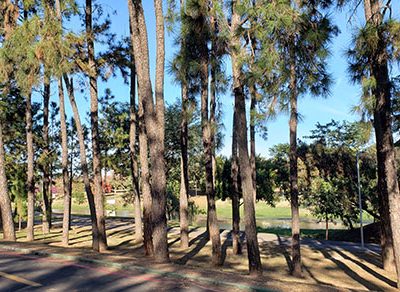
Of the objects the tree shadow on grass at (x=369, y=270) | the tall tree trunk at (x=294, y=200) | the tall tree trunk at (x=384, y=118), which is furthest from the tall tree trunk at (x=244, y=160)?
the tree shadow on grass at (x=369, y=270)

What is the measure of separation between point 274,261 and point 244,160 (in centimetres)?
616

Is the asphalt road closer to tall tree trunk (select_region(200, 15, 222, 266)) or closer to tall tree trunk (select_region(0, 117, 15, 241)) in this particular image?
tall tree trunk (select_region(200, 15, 222, 266))

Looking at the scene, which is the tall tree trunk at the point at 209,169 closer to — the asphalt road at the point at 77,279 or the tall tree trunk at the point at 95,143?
the tall tree trunk at the point at 95,143

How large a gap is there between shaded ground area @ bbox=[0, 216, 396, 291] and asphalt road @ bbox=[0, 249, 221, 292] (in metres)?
0.60

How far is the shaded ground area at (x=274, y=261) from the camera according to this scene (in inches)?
314

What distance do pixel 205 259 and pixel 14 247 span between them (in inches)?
276

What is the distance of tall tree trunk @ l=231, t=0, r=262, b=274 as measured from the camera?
10484mm

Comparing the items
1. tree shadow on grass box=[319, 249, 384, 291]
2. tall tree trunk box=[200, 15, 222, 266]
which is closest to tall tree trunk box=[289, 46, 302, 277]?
tree shadow on grass box=[319, 249, 384, 291]

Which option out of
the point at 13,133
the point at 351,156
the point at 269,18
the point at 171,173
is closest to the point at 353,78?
the point at 269,18

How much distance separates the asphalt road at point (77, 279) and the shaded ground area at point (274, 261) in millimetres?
604

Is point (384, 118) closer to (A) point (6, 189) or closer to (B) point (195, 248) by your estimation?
(B) point (195, 248)

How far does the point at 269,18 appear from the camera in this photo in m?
8.84

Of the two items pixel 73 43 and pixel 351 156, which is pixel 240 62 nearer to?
pixel 73 43

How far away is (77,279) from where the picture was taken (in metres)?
7.40
